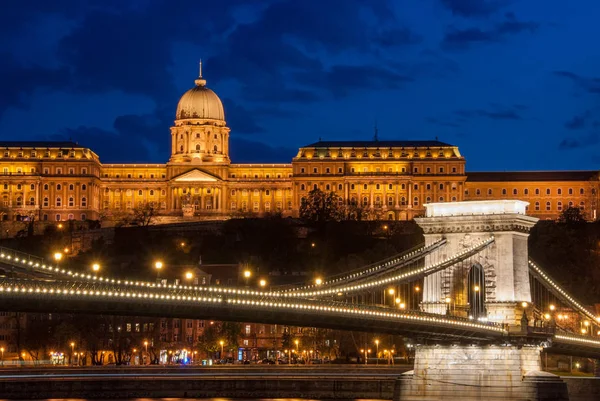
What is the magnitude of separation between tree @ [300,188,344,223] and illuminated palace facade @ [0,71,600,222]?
8.02 meters

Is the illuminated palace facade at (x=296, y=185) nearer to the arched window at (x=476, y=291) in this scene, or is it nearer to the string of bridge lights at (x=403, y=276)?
the arched window at (x=476, y=291)

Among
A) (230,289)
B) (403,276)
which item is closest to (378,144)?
(403,276)

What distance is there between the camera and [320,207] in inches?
7067

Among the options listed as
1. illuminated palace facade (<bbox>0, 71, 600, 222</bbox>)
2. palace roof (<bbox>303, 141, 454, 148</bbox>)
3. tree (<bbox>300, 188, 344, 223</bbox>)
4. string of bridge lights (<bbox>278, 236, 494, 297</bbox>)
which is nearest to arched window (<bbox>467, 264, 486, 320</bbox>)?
string of bridge lights (<bbox>278, 236, 494, 297</bbox>)

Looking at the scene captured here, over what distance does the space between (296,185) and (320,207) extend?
1586 cm

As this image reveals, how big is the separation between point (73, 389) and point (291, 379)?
Result: 11232mm

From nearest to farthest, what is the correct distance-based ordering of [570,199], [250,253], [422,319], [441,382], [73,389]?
[422,319] → [441,382] → [73,389] → [250,253] → [570,199]

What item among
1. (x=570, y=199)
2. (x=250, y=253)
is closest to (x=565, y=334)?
(x=250, y=253)

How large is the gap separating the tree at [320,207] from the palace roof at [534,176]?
20772 millimetres

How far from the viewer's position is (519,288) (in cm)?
7344

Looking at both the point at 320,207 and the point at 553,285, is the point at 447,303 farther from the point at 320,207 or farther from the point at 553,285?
the point at 320,207

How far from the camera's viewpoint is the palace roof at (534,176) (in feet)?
637

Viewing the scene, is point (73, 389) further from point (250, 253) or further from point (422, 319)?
point (250, 253)

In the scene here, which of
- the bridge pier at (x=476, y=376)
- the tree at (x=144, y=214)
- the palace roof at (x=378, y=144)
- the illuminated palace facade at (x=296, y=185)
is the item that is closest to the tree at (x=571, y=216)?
the illuminated palace facade at (x=296, y=185)
